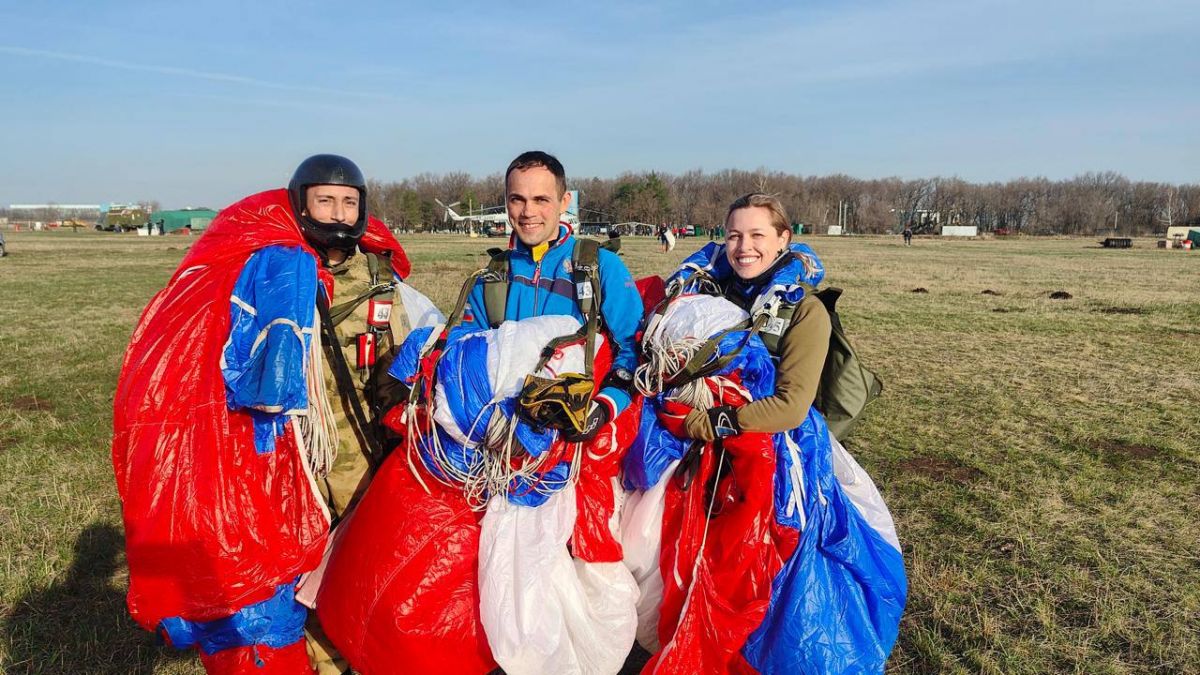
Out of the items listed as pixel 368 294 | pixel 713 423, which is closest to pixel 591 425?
pixel 713 423

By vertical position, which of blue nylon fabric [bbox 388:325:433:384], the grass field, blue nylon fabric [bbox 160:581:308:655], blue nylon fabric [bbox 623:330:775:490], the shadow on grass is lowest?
the shadow on grass

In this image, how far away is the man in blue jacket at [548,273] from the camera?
2.38 meters

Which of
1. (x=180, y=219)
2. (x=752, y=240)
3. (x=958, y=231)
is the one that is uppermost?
(x=180, y=219)

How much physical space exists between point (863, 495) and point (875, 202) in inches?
3840

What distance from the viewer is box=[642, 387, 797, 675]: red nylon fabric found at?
222cm

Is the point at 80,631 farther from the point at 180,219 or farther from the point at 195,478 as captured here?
the point at 180,219

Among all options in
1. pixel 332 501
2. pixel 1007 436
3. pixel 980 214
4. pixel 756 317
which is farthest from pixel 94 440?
pixel 980 214

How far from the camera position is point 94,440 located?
5.27m

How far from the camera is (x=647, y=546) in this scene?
2.37 metres

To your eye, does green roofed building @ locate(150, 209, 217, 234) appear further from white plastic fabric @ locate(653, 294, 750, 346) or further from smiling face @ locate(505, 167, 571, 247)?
white plastic fabric @ locate(653, 294, 750, 346)

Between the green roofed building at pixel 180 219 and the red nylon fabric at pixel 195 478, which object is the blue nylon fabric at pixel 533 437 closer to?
the red nylon fabric at pixel 195 478

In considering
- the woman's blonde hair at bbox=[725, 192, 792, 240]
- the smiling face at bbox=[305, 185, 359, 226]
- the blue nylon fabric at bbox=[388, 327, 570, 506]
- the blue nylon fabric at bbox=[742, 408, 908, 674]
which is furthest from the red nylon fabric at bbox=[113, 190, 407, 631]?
the woman's blonde hair at bbox=[725, 192, 792, 240]

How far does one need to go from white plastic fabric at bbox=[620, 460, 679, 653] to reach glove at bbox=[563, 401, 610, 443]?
0.36m

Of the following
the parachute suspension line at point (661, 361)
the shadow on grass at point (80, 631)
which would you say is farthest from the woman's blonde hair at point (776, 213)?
the shadow on grass at point (80, 631)
